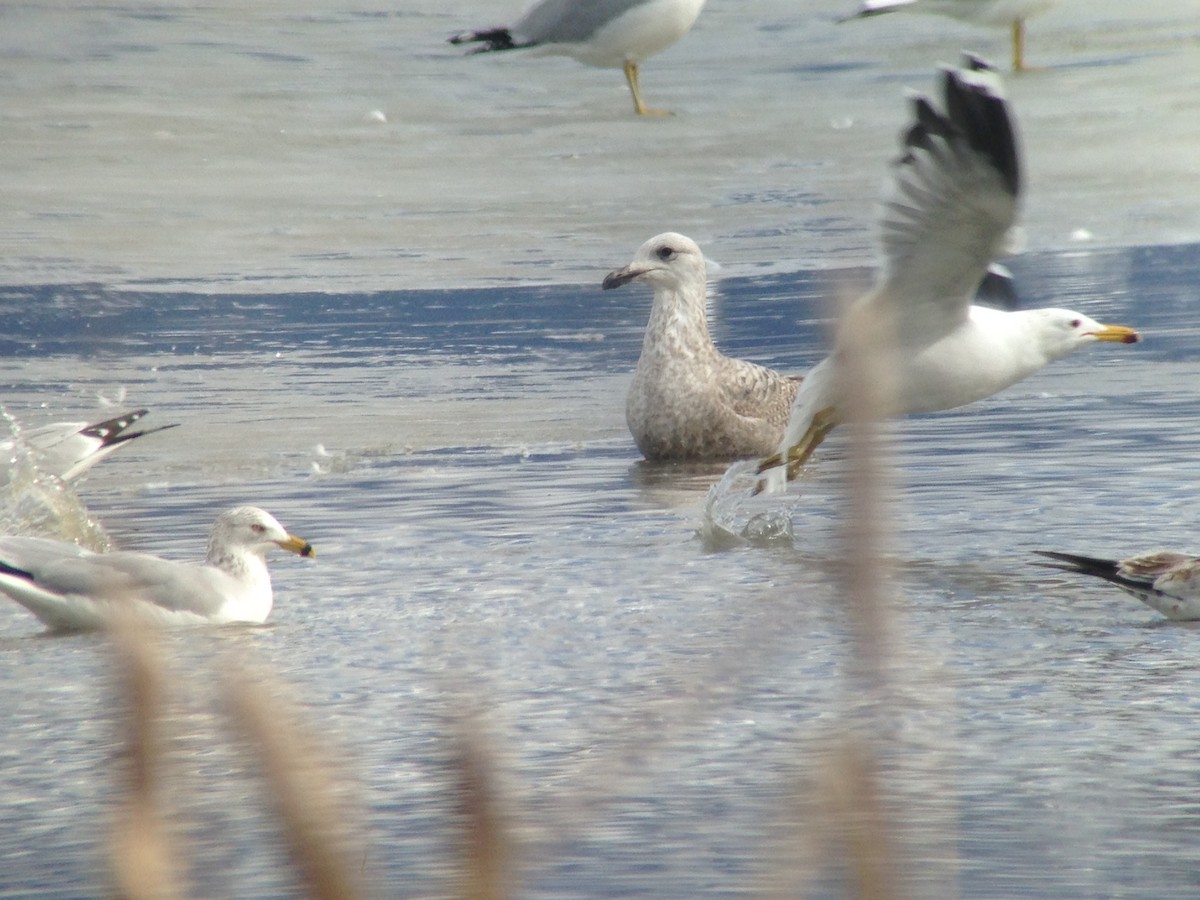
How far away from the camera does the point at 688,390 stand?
8.34 meters

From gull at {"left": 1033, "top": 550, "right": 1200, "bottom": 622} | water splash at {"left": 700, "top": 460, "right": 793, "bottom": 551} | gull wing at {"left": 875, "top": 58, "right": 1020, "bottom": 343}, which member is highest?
gull wing at {"left": 875, "top": 58, "right": 1020, "bottom": 343}

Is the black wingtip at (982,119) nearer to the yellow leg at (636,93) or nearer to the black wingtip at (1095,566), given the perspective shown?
the black wingtip at (1095,566)

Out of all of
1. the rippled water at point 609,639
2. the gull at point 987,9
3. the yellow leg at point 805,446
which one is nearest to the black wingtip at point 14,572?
the rippled water at point 609,639

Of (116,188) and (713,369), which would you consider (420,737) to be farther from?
(116,188)

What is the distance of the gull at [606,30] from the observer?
16250mm

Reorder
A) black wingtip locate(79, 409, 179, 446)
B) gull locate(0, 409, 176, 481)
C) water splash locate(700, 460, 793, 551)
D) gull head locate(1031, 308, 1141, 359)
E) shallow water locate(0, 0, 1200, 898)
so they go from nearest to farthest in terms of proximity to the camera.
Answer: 1. shallow water locate(0, 0, 1200, 898)
2. water splash locate(700, 460, 793, 551)
3. gull head locate(1031, 308, 1141, 359)
4. gull locate(0, 409, 176, 481)
5. black wingtip locate(79, 409, 179, 446)

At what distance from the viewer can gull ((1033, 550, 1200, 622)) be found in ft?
16.7

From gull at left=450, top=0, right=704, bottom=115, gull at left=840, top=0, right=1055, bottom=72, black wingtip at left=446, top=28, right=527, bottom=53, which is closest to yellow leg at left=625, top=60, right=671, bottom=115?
gull at left=450, top=0, right=704, bottom=115

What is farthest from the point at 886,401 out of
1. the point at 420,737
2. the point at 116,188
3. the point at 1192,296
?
the point at 116,188

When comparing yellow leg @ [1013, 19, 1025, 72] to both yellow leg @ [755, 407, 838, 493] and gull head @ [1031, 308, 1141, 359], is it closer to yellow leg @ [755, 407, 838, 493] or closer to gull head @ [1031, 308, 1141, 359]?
gull head @ [1031, 308, 1141, 359]

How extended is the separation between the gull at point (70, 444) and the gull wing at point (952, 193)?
3080 millimetres

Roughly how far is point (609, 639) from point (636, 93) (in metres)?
12.0

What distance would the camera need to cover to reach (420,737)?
173 inches

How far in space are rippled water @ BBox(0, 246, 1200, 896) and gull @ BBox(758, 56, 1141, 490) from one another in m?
0.42
